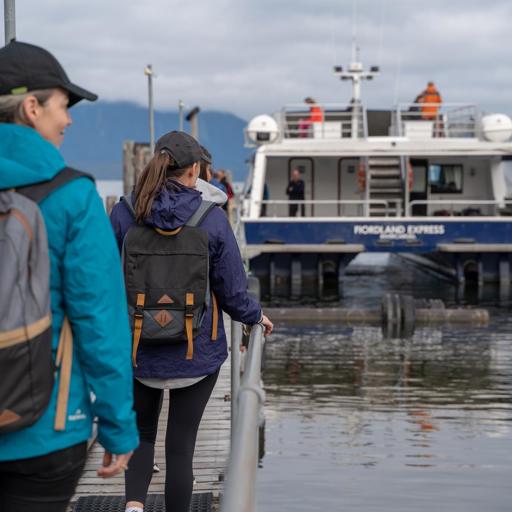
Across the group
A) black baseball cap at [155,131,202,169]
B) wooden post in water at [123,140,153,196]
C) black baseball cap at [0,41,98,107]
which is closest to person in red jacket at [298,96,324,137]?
wooden post in water at [123,140,153,196]

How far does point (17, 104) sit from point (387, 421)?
8185 millimetres

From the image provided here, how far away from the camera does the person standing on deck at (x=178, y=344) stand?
4.05m

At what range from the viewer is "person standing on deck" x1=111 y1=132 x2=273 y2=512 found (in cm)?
405

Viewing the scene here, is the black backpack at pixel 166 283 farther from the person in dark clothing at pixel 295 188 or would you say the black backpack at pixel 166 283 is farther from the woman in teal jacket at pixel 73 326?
the person in dark clothing at pixel 295 188

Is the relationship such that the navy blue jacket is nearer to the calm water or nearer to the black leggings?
the black leggings

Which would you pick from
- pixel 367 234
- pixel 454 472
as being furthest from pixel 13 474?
pixel 367 234

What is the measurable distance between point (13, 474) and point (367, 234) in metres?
21.8

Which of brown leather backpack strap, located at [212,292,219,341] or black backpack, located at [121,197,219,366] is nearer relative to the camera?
black backpack, located at [121,197,219,366]

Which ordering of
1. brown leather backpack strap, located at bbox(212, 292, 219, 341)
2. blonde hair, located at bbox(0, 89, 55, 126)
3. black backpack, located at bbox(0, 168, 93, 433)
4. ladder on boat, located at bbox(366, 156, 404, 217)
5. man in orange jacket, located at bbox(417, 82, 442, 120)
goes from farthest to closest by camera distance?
man in orange jacket, located at bbox(417, 82, 442, 120)
ladder on boat, located at bbox(366, 156, 404, 217)
brown leather backpack strap, located at bbox(212, 292, 219, 341)
blonde hair, located at bbox(0, 89, 55, 126)
black backpack, located at bbox(0, 168, 93, 433)

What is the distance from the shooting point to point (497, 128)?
88.1 feet

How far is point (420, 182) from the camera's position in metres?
28.7

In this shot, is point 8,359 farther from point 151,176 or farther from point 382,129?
point 382,129

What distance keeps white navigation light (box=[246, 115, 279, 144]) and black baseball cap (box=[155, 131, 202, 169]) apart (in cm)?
2234

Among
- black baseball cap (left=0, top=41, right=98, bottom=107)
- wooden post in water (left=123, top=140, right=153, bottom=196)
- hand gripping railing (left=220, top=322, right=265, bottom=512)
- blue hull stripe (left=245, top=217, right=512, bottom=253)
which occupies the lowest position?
hand gripping railing (left=220, top=322, right=265, bottom=512)
